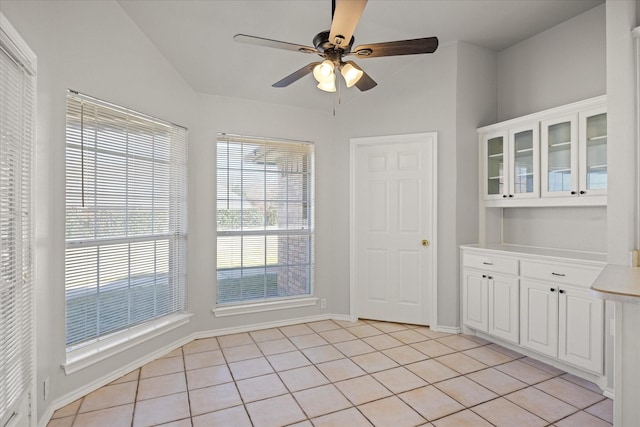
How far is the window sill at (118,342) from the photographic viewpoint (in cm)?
238

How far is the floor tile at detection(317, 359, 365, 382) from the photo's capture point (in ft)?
8.99

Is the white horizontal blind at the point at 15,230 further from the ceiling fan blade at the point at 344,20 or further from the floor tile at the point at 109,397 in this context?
the ceiling fan blade at the point at 344,20

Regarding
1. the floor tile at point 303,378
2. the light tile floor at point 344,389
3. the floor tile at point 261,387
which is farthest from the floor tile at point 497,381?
the floor tile at point 261,387

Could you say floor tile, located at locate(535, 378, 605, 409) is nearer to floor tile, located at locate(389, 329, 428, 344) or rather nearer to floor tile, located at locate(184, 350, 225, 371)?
floor tile, located at locate(389, 329, 428, 344)

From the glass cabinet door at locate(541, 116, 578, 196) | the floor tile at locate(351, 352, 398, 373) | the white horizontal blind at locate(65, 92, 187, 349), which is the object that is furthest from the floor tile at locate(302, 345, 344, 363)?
the glass cabinet door at locate(541, 116, 578, 196)

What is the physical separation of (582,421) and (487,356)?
3.14 ft

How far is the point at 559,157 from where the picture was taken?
3014mm

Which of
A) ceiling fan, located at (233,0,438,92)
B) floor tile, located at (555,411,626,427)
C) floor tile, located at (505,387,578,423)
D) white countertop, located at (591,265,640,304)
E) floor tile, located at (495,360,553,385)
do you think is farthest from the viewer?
floor tile, located at (495,360,553,385)

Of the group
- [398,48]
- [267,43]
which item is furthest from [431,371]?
[267,43]

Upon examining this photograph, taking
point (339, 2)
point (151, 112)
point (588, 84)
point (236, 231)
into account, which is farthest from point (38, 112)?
point (588, 84)

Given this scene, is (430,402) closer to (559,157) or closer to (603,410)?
(603,410)

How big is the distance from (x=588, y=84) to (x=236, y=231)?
3.66 meters

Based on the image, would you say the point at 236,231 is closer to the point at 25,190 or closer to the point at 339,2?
the point at 25,190

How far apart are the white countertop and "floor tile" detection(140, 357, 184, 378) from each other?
9.52 feet
